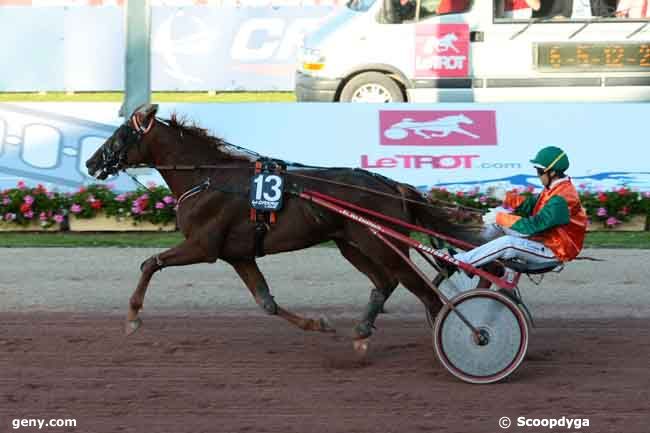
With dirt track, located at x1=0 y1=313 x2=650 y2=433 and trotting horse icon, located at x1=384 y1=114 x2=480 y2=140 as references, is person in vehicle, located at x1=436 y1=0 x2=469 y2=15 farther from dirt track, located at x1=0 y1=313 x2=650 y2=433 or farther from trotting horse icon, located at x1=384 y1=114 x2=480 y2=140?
dirt track, located at x1=0 y1=313 x2=650 y2=433

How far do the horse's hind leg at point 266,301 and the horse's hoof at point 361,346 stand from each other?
0.91 ft

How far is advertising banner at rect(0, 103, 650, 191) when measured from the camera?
452 inches

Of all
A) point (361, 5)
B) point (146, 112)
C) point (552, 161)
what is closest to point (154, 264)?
point (146, 112)

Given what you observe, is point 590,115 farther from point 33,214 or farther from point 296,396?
point 296,396

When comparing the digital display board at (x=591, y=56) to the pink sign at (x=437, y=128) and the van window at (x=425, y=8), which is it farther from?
the pink sign at (x=437, y=128)

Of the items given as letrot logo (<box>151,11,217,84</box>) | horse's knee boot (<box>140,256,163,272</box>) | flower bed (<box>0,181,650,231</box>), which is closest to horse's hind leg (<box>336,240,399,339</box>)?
horse's knee boot (<box>140,256,163,272</box>)

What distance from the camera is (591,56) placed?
15664mm

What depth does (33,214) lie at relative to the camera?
36.6 feet

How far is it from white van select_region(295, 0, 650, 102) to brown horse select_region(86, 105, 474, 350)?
8720 millimetres

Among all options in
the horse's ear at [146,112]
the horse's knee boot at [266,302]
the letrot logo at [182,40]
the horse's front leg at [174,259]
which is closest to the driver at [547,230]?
the horse's knee boot at [266,302]

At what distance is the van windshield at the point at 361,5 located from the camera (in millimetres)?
15656

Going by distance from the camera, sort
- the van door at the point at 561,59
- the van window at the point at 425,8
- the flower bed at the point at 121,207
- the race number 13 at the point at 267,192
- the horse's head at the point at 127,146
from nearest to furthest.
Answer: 1. the race number 13 at the point at 267,192
2. the horse's head at the point at 127,146
3. the flower bed at the point at 121,207
4. the van window at the point at 425,8
5. the van door at the point at 561,59

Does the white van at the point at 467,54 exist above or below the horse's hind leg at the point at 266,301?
above

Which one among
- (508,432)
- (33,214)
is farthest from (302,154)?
(508,432)
